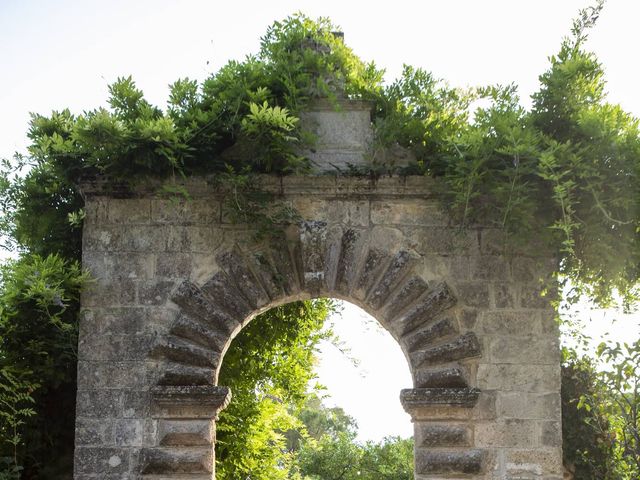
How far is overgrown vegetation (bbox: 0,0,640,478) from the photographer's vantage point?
5734 mm

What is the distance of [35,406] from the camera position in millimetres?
6078

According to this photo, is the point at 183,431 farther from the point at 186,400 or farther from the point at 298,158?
the point at 298,158

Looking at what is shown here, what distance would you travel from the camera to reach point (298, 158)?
6.07m

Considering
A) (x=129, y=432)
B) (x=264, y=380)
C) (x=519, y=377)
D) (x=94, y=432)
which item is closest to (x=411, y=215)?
(x=519, y=377)

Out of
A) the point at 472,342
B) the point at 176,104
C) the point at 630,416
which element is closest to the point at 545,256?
the point at 472,342

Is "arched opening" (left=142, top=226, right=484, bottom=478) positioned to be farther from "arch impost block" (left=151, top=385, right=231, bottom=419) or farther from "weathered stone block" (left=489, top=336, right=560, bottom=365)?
"weathered stone block" (left=489, top=336, right=560, bottom=365)

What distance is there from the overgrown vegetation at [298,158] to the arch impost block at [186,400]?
2.47 feet

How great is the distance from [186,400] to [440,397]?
168cm

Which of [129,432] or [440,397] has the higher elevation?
[440,397]

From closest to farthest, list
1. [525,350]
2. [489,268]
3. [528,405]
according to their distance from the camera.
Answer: [528,405], [525,350], [489,268]

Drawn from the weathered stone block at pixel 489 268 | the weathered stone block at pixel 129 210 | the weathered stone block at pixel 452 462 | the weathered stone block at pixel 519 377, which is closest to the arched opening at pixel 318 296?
the weathered stone block at pixel 452 462

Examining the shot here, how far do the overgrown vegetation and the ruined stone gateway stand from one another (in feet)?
0.64

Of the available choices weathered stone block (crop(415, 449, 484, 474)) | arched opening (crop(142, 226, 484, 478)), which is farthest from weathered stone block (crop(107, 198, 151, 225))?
weathered stone block (crop(415, 449, 484, 474))

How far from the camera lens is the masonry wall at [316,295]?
19.2ft
